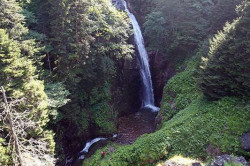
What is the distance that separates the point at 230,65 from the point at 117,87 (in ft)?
35.4

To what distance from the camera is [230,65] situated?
12.5 m

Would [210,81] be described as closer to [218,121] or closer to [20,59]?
[218,121]

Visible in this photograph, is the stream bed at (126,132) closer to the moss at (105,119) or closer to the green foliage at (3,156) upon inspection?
the moss at (105,119)

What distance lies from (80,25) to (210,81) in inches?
375

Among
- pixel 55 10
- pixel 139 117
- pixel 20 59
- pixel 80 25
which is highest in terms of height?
pixel 55 10

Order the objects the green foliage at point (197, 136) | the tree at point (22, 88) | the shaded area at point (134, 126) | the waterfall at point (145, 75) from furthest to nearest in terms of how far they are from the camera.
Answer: the waterfall at point (145, 75), the shaded area at point (134, 126), the green foliage at point (197, 136), the tree at point (22, 88)

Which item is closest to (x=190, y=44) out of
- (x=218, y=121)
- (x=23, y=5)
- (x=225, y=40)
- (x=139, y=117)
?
(x=225, y=40)

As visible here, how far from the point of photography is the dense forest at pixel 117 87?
408 inches

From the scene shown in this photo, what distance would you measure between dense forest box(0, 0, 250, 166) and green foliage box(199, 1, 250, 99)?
6 cm

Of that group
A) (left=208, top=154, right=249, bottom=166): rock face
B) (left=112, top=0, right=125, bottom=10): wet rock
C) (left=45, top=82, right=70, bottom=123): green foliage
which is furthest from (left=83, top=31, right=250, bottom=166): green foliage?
(left=112, top=0, right=125, bottom=10): wet rock

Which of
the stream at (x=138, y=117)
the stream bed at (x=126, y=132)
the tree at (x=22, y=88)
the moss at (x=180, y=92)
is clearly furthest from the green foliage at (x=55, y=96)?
the moss at (x=180, y=92)

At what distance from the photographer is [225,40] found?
12.9 metres

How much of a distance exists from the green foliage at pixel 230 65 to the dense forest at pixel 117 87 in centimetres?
6

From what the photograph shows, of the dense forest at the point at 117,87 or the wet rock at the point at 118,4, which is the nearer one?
the dense forest at the point at 117,87
